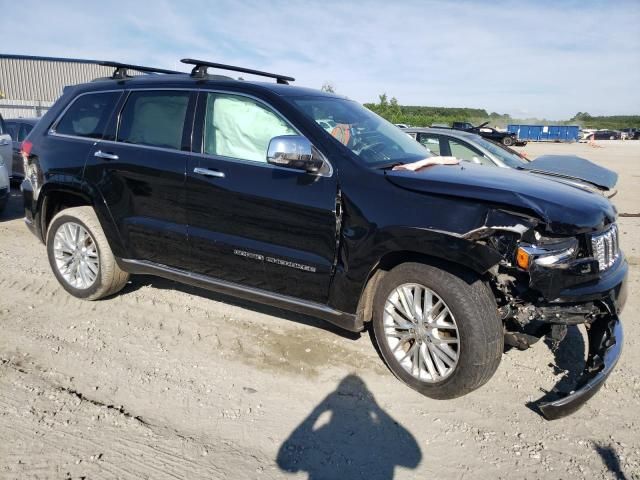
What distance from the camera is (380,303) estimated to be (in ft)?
11.0

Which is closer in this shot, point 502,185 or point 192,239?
point 502,185

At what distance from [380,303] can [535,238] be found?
3.42ft

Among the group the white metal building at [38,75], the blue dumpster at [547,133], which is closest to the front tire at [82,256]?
the white metal building at [38,75]

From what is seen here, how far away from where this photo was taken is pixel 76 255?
4688 mm

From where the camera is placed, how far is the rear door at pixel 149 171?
396cm

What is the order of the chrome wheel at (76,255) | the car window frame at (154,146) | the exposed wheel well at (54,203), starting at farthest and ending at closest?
the exposed wheel well at (54,203) → the chrome wheel at (76,255) → the car window frame at (154,146)

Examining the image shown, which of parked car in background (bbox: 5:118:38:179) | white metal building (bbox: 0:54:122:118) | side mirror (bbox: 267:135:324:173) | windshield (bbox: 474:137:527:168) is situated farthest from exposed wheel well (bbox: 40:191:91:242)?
white metal building (bbox: 0:54:122:118)

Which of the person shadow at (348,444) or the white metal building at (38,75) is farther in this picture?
the white metal building at (38,75)

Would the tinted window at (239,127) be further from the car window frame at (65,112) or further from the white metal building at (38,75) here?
the white metal building at (38,75)

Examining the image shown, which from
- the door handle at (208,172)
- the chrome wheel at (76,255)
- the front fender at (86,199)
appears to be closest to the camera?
the door handle at (208,172)

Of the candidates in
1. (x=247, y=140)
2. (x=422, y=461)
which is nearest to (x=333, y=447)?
(x=422, y=461)

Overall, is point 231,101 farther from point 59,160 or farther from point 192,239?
point 59,160

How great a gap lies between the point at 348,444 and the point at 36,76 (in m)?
37.1

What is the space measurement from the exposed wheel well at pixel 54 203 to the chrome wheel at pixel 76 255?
22cm
